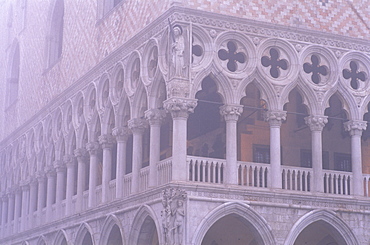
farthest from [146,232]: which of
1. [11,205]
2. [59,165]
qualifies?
[11,205]

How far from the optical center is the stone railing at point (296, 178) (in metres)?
18.2

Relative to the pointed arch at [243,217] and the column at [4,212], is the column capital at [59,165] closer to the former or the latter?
the column at [4,212]

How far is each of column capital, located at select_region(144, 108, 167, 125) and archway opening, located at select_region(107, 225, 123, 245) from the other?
318 cm

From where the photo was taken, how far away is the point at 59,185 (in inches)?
969

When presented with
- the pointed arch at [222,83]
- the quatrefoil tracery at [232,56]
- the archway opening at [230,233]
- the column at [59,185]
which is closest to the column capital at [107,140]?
the archway opening at [230,233]

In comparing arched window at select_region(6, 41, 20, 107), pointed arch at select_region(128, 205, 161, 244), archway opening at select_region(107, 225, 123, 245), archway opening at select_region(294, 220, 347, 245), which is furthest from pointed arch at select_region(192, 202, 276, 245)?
arched window at select_region(6, 41, 20, 107)

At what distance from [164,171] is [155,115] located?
4.54 feet

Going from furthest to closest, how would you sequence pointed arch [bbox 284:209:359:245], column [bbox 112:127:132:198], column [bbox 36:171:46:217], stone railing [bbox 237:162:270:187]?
1. column [bbox 36:171:46:217]
2. column [bbox 112:127:132:198]
3. pointed arch [bbox 284:209:359:245]
4. stone railing [bbox 237:162:270:187]

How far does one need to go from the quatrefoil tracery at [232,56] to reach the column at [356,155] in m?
2.90

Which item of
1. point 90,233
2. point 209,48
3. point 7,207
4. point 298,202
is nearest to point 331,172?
point 298,202

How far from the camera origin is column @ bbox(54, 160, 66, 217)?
24.2m

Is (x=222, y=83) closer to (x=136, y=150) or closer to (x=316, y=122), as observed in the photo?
(x=316, y=122)

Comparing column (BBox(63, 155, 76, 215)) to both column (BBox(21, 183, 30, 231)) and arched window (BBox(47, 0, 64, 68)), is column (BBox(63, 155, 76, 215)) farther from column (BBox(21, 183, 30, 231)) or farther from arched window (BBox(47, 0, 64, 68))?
arched window (BBox(47, 0, 64, 68))

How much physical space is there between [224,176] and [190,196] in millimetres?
1081
